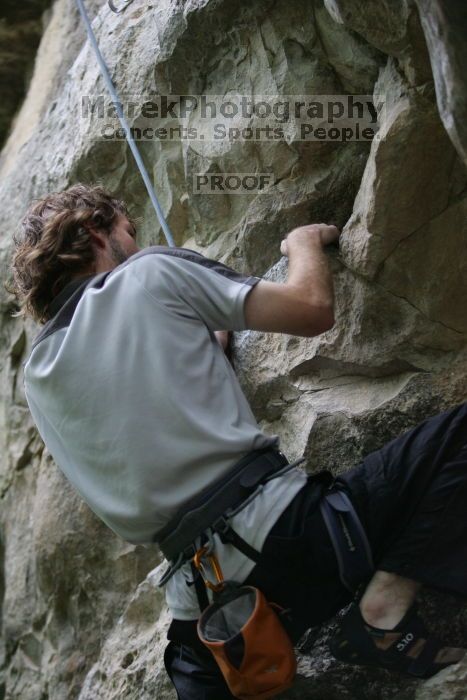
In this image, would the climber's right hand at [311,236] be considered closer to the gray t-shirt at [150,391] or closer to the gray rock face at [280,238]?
the gray rock face at [280,238]

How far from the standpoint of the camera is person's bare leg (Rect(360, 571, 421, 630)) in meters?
2.60

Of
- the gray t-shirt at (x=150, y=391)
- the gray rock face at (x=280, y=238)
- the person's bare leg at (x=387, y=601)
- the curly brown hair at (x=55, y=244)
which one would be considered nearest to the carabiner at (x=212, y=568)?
the gray t-shirt at (x=150, y=391)

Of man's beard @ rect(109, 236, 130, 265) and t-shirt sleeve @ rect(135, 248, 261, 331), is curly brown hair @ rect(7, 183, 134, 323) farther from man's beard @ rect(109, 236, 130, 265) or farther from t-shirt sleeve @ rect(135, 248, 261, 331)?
t-shirt sleeve @ rect(135, 248, 261, 331)

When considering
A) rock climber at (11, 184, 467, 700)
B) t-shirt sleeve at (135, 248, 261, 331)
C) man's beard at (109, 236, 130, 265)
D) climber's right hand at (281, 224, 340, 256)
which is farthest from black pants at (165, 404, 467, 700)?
man's beard at (109, 236, 130, 265)

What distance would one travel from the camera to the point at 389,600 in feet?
8.53

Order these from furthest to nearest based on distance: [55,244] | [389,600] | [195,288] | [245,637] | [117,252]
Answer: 1. [117,252]
2. [55,244]
3. [195,288]
4. [389,600]
5. [245,637]

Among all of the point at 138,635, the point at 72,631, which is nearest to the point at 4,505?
the point at 72,631

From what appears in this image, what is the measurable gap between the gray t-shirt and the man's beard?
1.07 ft

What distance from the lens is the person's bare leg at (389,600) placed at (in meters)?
2.60

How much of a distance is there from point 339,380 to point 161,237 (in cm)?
142

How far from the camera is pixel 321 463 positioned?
10.9 ft

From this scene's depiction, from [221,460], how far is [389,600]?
603 mm

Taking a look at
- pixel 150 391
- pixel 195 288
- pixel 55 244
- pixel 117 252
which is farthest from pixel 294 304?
pixel 55 244

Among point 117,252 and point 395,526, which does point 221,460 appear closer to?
point 395,526
